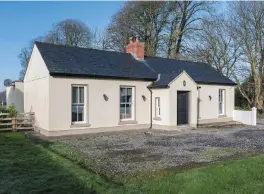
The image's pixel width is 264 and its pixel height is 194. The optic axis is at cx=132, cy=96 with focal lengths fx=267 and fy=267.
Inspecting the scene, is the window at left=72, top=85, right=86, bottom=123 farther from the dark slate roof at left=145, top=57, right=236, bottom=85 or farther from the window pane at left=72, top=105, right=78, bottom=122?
the dark slate roof at left=145, top=57, right=236, bottom=85

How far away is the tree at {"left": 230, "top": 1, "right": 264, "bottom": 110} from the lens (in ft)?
91.1

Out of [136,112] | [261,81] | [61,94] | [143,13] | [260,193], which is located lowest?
[260,193]

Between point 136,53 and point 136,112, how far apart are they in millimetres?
5013

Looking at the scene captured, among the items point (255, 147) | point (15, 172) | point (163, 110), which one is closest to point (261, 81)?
point (163, 110)

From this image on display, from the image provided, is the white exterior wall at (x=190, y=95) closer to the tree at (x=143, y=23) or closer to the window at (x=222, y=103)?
the window at (x=222, y=103)

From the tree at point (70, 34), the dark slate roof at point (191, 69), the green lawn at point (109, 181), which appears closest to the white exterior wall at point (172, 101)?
the dark slate roof at point (191, 69)

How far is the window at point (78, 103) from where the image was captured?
551 inches

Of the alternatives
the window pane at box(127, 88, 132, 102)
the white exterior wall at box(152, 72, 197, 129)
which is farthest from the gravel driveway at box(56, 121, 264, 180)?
the window pane at box(127, 88, 132, 102)

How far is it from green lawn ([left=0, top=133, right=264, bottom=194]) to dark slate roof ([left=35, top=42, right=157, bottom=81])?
652cm

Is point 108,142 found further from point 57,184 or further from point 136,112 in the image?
point 57,184

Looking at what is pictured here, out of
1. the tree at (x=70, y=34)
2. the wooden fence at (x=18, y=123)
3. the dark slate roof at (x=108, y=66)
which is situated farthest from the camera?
the tree at (x=70, y=34)

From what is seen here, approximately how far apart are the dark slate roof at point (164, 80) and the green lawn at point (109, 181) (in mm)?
8237

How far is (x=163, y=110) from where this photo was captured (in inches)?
628

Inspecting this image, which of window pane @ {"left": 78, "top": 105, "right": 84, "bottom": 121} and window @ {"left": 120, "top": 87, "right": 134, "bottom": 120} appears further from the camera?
window @ {"left": 120, "top": 87, "right": 134, "bottom": 120}
